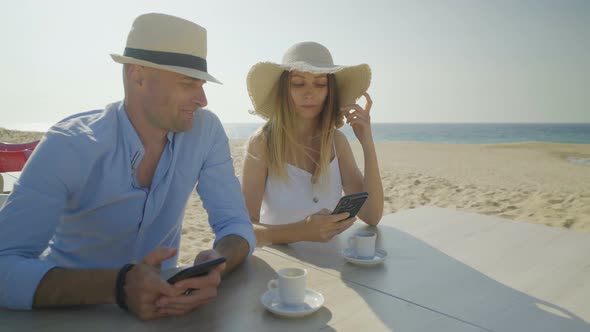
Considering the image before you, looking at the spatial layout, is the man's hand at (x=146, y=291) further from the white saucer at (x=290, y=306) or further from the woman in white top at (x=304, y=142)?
the woman in white top at (x=304, y=142)

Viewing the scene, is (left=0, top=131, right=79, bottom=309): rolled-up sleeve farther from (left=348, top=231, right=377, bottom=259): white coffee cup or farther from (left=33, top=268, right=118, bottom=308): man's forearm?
(left=348, top=231, right=377, bottom=259): white coffee cup

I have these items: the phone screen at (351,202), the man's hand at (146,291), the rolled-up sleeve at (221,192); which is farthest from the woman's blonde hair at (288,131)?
the man's hand at (146,291)

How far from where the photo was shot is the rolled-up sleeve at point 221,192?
73.5 inches

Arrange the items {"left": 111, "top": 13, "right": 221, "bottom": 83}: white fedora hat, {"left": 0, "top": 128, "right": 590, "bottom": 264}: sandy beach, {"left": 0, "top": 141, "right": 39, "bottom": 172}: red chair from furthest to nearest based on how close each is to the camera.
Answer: {"left": 0, "top": 128, "right": 590, "bottom": 264}: sandy beach, {"left": 0, "top": 141, "right": 39, "bottom": 172}: red chair, {"left": 111, "top": 13, "right": 221, "bottom": 83}: white fedora hat

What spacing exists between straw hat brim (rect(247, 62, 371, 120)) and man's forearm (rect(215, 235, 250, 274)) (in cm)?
134

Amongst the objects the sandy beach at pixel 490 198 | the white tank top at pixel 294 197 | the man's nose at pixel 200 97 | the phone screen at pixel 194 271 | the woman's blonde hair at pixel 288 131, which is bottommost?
the sandy beach at pixel 490 198

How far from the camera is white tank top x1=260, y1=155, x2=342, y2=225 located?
2689mm

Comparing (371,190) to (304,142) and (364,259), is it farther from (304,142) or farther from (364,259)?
(364,259)

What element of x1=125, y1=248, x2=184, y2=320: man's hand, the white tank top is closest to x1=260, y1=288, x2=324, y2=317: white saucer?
x1=125, y1=248, x2=184, y2=320: man's hand

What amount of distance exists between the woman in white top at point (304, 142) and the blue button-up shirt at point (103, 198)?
60 centimetres

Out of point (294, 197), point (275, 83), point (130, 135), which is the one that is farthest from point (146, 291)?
point (275, 83)

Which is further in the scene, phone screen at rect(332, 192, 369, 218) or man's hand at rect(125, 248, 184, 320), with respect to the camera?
phone screen at rect(332, 192, 369, 218)

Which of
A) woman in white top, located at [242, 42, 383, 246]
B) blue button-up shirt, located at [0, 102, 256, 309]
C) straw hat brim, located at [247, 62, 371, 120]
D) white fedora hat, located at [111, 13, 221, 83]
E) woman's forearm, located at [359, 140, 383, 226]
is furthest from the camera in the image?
straw hat brim, located at [247, 62, 371, 120]

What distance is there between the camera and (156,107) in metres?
1.78
